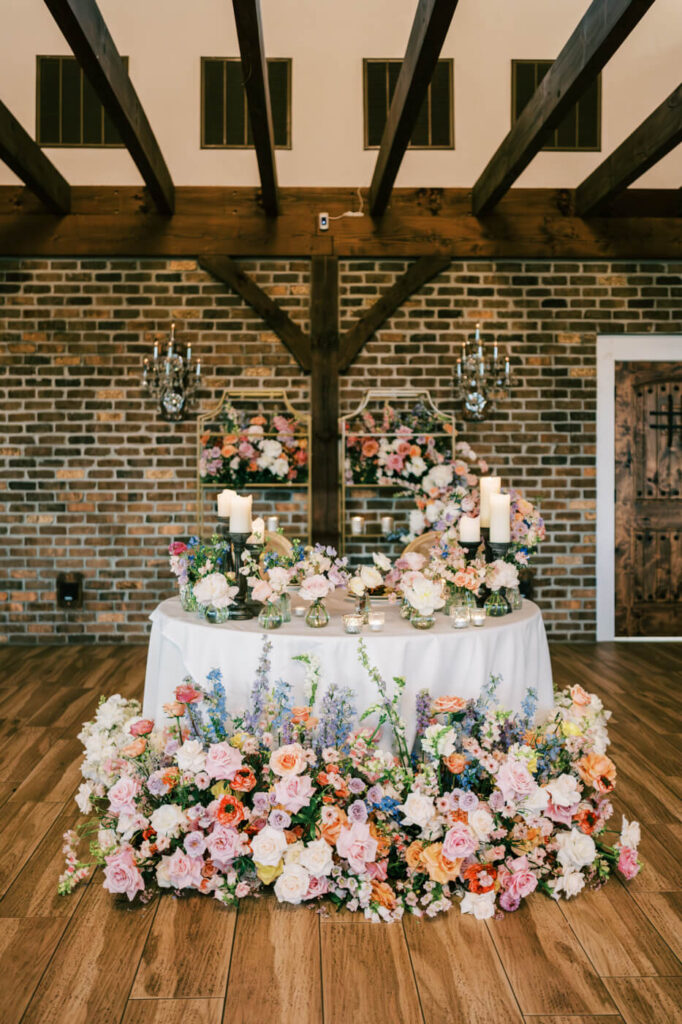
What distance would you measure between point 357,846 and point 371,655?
55 cm

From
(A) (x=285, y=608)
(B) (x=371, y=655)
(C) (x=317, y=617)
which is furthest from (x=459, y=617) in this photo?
(A) (x=285, y=608)

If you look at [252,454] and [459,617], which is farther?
[252,454]

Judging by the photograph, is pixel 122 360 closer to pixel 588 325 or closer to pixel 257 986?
pixel 588 325

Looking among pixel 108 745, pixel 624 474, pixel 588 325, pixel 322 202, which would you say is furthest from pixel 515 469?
pixel 108 745

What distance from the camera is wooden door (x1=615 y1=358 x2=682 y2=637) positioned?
530cm

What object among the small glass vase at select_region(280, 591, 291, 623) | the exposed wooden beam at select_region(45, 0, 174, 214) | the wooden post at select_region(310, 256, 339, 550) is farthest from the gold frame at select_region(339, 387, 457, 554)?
the small glass vase at select_region(280, 591, 291, 623)

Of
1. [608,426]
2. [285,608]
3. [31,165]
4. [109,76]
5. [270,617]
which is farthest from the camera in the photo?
[608,426]

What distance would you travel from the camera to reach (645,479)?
533 centimetres

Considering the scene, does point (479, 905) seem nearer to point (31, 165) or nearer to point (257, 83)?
point (257, 83)

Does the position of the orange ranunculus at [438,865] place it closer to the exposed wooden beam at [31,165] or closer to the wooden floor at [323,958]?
the wooden floor at [323,958]

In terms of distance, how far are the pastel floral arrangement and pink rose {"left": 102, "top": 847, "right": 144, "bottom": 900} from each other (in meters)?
2.97

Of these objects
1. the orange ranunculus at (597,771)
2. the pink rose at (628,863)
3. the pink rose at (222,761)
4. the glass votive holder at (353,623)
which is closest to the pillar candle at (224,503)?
the glass votive holder at (353,623)

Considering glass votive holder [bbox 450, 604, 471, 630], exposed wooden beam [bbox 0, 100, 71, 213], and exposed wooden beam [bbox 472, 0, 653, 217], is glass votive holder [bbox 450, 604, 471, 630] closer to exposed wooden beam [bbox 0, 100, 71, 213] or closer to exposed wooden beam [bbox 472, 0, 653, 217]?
exposed wooden beam [bbox 472, 0, 653, 217]

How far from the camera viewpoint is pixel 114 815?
97.0 inches
